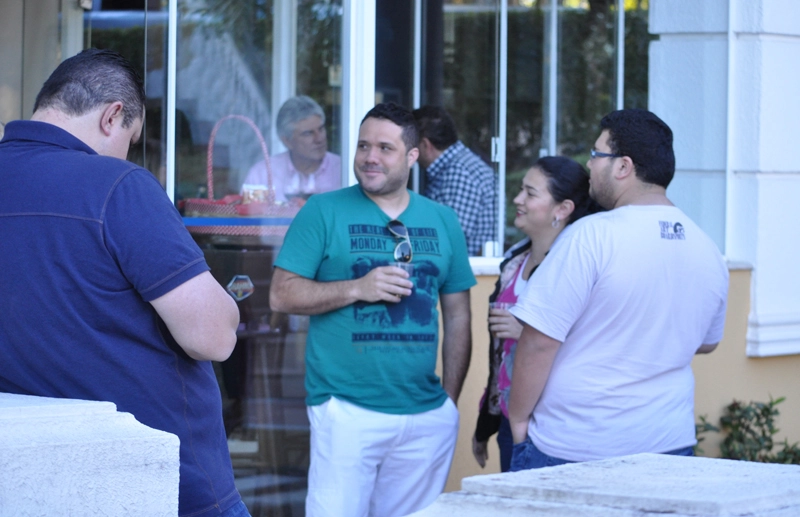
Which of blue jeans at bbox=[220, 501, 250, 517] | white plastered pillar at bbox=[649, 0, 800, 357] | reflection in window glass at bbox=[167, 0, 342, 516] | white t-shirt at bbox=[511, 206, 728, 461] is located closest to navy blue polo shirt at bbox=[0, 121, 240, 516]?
blue jeans at bbox=[220, 501, 250, 517]

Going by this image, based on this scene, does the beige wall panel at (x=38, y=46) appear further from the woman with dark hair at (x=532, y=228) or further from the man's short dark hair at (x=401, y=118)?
the woman with dark hair at (x=532, y=228)

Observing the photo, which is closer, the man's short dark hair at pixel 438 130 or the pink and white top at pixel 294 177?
the pink and white top at pixel 294 177

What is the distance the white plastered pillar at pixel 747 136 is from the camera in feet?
18.5

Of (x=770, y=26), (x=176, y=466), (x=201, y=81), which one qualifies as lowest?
(x=176, y=466)

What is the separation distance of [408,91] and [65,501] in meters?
6.32

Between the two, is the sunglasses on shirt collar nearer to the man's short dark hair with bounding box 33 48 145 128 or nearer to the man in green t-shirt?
the man in green t-shirt

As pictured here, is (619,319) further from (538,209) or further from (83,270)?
(83,270)

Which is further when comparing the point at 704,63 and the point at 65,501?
the point at 704,63

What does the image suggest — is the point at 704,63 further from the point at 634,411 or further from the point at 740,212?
the point at 634,411

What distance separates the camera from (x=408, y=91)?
7711 millimetres

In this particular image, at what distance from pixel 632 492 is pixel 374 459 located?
2368 millimetres

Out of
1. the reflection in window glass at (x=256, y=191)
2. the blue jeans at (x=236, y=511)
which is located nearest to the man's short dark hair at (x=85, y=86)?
the blue jeans at (x=236, y=511)

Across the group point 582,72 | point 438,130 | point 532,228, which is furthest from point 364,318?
point 582,72

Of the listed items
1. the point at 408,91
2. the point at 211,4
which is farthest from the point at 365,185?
the point at 408,91
